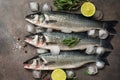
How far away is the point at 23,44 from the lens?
3062mm

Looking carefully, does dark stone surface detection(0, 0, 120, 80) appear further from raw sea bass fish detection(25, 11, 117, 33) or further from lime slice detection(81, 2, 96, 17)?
lime slice detection(81, 2, 96, 17)

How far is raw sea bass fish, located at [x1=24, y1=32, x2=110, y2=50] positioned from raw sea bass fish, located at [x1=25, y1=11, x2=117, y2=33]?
5cm

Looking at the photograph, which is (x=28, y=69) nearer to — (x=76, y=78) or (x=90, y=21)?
(x=76, y=78)

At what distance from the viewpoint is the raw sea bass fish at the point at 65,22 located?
2992mm

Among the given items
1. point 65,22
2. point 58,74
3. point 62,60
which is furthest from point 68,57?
point 65,22

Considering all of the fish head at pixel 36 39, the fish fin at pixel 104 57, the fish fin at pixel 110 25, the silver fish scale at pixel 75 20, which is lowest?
the fish fin at pixel 104 57

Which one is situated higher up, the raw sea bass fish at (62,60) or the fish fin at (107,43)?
the fish fin at (107,43)

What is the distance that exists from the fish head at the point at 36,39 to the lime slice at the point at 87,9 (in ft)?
1.31

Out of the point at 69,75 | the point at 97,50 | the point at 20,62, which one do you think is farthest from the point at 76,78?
the point at 20,62

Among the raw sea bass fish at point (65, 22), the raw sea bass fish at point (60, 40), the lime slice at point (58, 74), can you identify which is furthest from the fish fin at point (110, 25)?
the lime slice at point (58, 74)

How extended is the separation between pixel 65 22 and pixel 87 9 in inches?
8.5

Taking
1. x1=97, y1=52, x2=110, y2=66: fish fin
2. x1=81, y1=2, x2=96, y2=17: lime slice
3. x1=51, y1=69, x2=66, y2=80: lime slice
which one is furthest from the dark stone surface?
x1=81, y1=2, x2=96, y2=17: lime slice

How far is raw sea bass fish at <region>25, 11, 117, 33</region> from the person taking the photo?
2992 mm

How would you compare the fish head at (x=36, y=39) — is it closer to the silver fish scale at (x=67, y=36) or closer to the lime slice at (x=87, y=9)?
the silver fish scale at (x=67, y=36)
